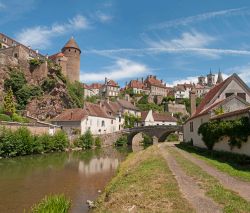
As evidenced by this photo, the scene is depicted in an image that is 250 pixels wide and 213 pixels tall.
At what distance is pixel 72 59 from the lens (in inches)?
2926

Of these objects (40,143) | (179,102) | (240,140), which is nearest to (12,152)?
(40,143)

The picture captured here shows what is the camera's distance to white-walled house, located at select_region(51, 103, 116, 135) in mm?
49688

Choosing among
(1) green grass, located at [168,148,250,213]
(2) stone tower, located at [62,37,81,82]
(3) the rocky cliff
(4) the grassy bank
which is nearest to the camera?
(1) green grass, located at [168,148,250,213]

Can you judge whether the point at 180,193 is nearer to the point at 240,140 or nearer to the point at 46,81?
the point at 240,140

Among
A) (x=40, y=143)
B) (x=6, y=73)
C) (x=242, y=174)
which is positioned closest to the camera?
(x=242, y=174)

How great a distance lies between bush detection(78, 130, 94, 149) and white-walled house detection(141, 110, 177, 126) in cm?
Answer: 3114

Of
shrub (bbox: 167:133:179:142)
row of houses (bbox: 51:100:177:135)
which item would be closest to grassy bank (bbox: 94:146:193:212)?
row of houses (bbox: 51:100:177:135)

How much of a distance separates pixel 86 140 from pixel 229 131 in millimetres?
31832

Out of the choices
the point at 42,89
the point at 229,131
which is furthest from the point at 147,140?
the point at 229,131

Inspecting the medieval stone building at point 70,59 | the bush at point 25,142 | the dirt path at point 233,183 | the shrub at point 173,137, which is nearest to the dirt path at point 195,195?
the dirt path at point 233,183

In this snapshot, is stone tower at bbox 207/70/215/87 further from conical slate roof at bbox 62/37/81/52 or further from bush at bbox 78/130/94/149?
bush at bbox 78/130/94/149

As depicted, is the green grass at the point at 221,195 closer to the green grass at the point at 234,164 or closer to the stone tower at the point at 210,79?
the green grass at the point at 234,164

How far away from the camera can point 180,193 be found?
10.3m

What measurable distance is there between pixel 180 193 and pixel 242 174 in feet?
14.4
